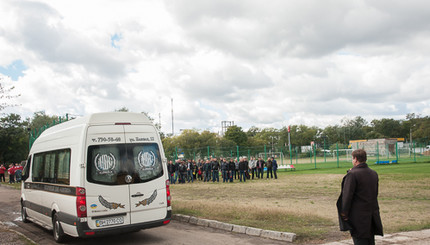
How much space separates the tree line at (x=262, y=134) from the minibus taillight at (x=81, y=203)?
59.2m

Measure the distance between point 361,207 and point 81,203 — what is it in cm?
517

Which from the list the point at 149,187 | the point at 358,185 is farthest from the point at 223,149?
the point at 358,185

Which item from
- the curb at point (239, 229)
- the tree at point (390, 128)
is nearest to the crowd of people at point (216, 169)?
the curb at point (239, 229)

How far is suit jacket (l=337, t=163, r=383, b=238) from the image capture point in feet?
15.8

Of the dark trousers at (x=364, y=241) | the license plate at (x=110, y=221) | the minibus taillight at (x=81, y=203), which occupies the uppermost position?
the minibus taillight at (x=81, y=203)

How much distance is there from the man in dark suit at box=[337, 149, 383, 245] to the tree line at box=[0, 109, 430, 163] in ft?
205

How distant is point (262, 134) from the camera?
445ft

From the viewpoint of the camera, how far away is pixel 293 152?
1411 inches

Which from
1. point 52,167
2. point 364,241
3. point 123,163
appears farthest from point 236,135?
point 364,241

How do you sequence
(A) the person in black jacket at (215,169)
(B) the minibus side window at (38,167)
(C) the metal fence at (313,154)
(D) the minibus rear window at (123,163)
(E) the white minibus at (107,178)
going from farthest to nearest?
(C) the metal fence at (313,154) → (A) the person in black jacket at (215,169) → (B) the minibus side window at (38,167) → (D) the minibus rear window at (123,163) → (E) the white minibus at (107,178)

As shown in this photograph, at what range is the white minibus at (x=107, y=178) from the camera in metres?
7.36

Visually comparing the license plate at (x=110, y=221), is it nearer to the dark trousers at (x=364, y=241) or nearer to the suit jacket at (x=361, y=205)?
the suit jacket at (x=361, y=205)

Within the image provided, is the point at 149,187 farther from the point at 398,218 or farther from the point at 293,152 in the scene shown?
the point at 293,152

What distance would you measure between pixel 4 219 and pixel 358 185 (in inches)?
485
